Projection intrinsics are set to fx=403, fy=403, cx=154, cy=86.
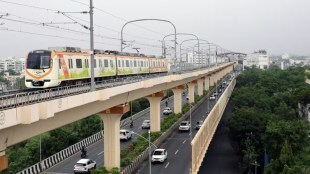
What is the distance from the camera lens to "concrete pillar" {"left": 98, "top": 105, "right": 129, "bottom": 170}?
111 feet

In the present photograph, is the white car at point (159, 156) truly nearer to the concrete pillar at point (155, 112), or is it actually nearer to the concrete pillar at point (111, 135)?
the concrete pillar at point (111, 135)

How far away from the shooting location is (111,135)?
34.1m

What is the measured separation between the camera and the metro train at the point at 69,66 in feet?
77.7

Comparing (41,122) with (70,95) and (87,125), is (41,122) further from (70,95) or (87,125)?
(87,125)

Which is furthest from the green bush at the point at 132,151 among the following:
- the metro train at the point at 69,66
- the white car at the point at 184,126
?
the white car at the point at 184,126

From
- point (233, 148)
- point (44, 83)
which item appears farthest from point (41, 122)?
point (233, 148)

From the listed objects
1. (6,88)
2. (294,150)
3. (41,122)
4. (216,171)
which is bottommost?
(216,171)

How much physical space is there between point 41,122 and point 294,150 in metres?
32.2

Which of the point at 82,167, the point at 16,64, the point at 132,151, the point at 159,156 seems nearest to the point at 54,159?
the point at 82,167

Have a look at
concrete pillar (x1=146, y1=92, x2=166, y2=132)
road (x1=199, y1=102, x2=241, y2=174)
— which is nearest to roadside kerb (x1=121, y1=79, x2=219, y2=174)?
concrete pillar (x1=146, y1=92, x2=166, y2=132)

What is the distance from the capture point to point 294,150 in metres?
44.2

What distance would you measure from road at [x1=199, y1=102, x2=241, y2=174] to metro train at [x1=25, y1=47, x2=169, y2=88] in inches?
602

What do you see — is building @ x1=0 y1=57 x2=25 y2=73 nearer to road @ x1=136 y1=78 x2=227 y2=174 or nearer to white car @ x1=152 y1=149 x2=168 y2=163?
road @ x1=136 y1=78 x2=227 y2=174

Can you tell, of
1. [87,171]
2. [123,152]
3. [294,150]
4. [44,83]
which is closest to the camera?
[44,83]
